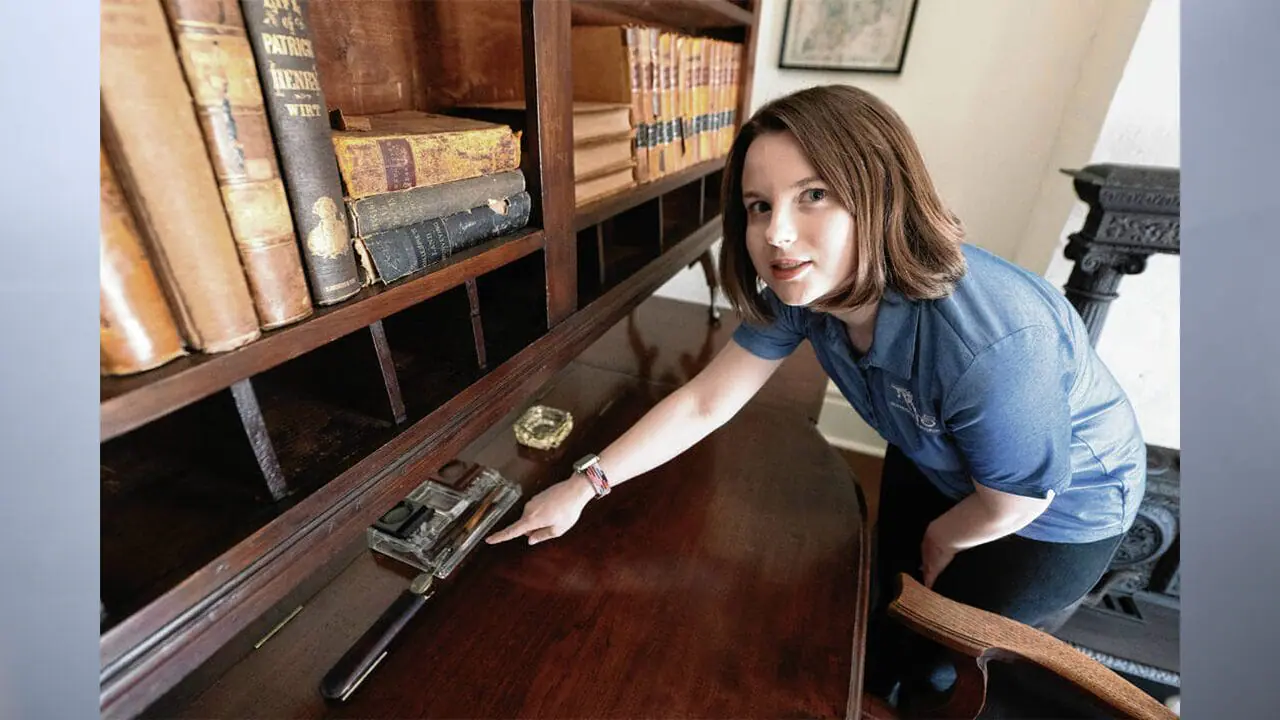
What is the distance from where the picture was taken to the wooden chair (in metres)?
0.56

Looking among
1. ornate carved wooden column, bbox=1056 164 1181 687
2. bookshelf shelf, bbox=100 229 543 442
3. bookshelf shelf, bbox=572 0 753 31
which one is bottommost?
ornate carved wooden column, bbox=1056 164 1181 687

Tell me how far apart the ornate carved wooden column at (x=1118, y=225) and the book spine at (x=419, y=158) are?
1.36 metres

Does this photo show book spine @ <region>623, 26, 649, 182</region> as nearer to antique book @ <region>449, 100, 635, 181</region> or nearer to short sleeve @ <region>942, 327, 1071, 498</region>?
antique book @ <region>449, 100, 635, 181</region>

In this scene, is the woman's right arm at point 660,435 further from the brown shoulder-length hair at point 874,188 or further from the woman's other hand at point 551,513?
the brown shoulder-length hair at point 874,188

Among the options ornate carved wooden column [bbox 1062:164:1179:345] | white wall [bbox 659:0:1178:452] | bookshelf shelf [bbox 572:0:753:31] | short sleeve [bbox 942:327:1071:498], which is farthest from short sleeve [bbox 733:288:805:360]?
white wall [bbox 659:0:1178:452]

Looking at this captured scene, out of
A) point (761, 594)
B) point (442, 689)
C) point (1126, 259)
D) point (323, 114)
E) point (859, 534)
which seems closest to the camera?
point (323, 114)

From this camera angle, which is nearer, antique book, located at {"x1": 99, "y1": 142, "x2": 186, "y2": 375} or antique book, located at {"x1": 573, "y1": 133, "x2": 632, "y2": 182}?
antique book, located at {"x1": 99, "y1": 142, "x2": 186, "y2": 375}

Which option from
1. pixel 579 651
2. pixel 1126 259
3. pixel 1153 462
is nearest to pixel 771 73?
pixel 1126 259

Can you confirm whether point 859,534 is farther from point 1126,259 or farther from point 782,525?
point 1126,259

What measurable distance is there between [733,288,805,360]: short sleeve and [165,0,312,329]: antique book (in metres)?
0.70

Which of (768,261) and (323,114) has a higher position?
(323,114)

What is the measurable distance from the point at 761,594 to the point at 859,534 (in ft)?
0.74
